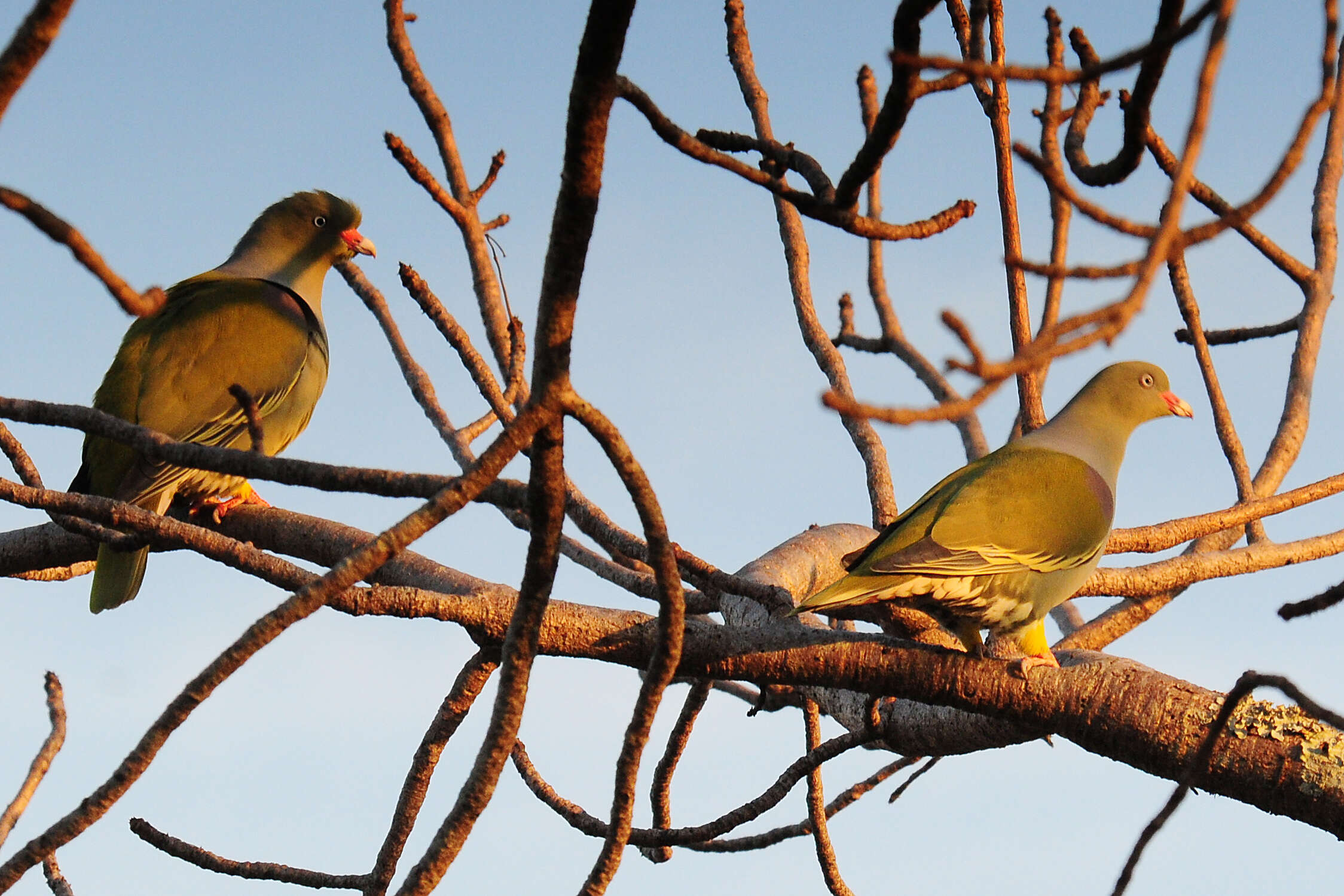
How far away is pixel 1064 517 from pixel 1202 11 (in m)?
2.79

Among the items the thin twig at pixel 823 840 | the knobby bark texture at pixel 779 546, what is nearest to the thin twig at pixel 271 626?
the knobby bark texture at pixel 779 546

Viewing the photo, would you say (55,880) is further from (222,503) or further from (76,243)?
(76,243)

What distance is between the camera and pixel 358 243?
5.84 m

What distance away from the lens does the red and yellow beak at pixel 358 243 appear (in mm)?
5812

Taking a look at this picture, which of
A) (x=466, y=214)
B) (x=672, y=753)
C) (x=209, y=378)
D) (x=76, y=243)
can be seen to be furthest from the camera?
(x=209, y=378)

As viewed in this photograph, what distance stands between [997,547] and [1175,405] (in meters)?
1.64

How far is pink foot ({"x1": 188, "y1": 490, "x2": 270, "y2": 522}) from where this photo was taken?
4090 millimetres

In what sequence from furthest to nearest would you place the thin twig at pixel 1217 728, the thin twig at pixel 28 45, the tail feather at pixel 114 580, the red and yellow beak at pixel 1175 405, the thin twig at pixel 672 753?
the red and yellow beak at pixel 1175 405
the tail feather at pixel 114 580
the thin twig at pixel 672 753
the thin twig at pixel 1217 728
the thin twig at pixel 28 45

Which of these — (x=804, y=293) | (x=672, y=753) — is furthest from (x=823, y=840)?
(x=804, y=293)

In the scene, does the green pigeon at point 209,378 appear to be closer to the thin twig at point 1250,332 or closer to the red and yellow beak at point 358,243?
the red and yellow beak at point 358,243

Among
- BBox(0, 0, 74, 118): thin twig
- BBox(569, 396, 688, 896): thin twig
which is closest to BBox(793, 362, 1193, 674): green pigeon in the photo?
BBox(569, 396, 688, 896): thin twig

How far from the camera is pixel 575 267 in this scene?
1.55 metres

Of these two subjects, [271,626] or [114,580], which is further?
[114,580]

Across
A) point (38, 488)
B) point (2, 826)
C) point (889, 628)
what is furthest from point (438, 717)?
point (2, 826)
